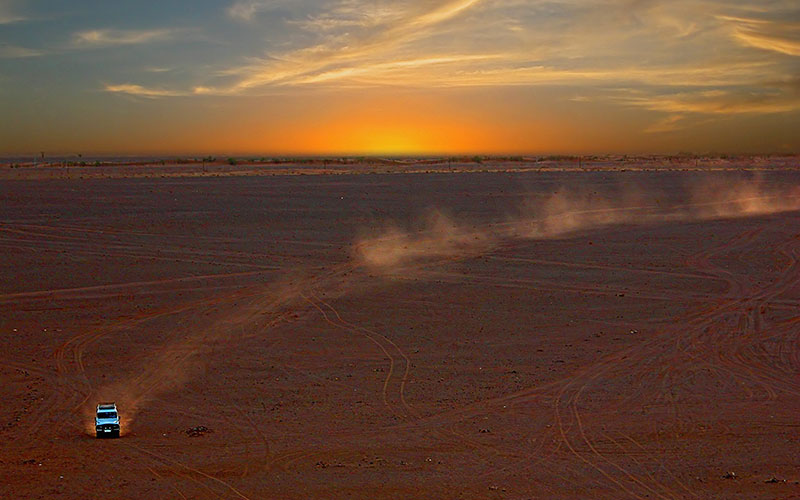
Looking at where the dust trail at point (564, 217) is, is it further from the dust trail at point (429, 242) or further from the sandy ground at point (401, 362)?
the sandy ground at point (401, 362)

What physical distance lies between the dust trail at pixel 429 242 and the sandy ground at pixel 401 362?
105 mm

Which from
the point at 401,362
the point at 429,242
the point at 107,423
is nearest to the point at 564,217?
the point at 429,242

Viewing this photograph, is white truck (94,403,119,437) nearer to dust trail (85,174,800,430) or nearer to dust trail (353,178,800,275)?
dust trail (85,174,800,430)

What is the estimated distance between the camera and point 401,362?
13.0 m

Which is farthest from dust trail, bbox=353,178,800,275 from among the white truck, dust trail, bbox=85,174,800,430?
the white truck

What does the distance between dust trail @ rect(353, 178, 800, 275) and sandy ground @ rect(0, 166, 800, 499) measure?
325 millimetres

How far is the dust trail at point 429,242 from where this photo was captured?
12.6m

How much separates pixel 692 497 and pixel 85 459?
6700mm

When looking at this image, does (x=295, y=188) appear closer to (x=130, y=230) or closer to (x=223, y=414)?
(x=130, y=230)

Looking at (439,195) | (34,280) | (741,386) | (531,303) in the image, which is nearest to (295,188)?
(439,195)

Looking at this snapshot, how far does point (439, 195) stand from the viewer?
44.0 metres

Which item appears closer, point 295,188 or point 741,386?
point 741,386

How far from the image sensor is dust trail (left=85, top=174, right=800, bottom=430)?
41.3 feet

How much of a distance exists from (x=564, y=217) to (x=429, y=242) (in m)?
9.92
